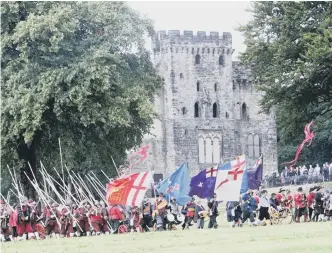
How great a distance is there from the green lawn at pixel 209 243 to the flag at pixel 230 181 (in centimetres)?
337

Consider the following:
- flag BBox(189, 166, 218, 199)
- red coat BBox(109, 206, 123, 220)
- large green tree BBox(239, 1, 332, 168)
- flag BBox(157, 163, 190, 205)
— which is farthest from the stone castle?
red coat BBox(109, 206, 123, 220)

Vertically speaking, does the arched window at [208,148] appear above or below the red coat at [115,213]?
above

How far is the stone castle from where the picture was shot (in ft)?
252

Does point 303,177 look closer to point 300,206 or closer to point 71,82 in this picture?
point 71,82

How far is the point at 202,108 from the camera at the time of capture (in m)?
77.4

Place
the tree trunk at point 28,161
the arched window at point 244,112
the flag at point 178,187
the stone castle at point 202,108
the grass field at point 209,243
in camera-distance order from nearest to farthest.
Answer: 1. the grass field at point 209,243
2. the flag at point 178,187
3. the tree trunk at point 28,161
4. the stone castle at point 202,108
5. the arched window at point 244,112

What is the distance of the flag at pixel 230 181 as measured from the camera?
32656 millimetres

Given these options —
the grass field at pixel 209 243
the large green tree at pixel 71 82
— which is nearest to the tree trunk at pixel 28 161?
the large green tree at pixel 71 82

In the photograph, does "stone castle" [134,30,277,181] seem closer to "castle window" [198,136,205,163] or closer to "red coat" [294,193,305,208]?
"castle window" [198,136,205,163]

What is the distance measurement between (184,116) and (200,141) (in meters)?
2.38

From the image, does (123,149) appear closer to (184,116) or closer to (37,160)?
(37,160)

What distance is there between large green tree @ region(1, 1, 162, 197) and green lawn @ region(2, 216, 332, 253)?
11308 millimetres

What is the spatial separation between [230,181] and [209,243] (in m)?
8.80

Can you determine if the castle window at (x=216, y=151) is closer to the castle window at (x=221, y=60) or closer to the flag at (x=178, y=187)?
the castle window at (x=221, y=60)
